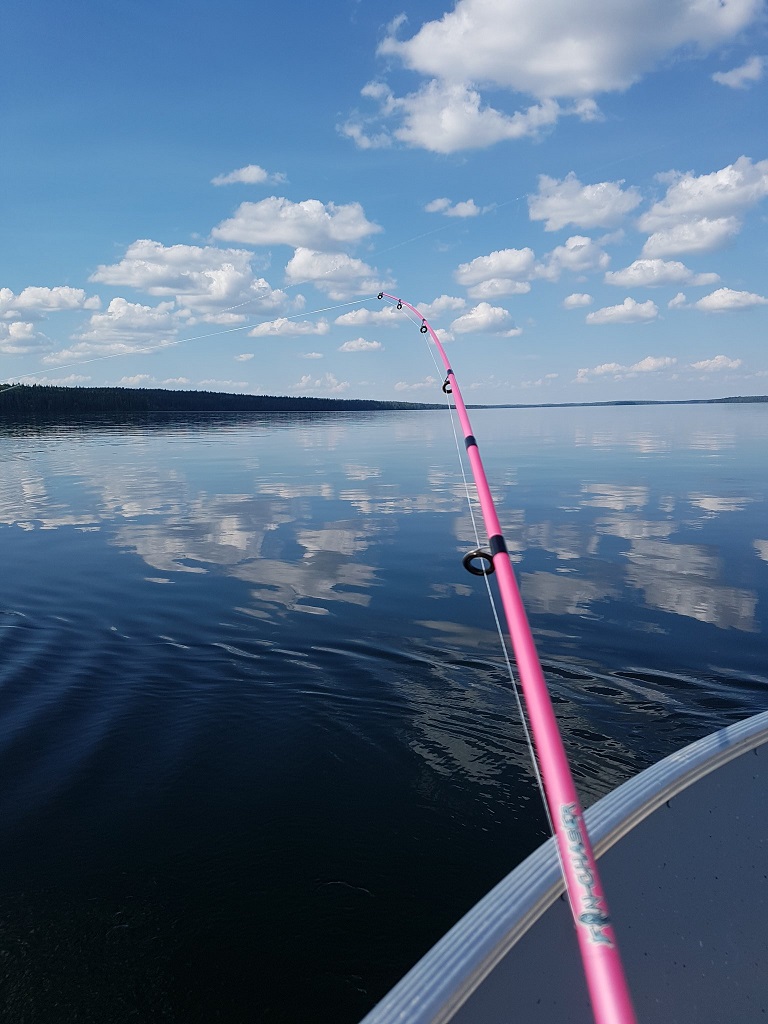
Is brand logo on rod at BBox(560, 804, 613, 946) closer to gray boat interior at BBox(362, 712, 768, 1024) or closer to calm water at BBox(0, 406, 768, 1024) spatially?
gray boat interior at BBox(362, 712, 768, 1024)

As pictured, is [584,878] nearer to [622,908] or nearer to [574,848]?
[574,848]

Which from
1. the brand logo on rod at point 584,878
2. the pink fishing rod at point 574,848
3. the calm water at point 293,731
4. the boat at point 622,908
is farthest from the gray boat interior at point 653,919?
the calm water at point 293,731

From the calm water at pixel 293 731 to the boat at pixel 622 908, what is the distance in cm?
106

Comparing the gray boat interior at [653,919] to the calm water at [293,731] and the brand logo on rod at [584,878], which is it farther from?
the calm water at [293,731]

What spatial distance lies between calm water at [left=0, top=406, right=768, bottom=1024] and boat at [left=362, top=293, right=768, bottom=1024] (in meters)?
1.06

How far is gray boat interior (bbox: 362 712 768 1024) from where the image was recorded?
231cm

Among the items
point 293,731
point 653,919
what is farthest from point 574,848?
point 293,731

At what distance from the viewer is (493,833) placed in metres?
4.21

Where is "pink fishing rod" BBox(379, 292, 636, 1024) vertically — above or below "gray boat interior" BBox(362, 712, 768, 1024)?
above

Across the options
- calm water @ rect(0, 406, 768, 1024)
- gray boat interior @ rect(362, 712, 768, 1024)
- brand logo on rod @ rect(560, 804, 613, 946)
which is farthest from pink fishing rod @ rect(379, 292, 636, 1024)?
calm water @ rect(0, 406, 768, 1024)

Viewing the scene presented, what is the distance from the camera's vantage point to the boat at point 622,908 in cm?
205

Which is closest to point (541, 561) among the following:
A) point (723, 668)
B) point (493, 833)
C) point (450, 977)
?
point (723, 668)

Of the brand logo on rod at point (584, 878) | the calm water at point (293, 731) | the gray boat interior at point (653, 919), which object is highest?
the brand logo on rod at point (584, 878)

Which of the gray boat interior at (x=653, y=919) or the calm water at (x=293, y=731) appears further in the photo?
the calm water at (x=293, y=731)
